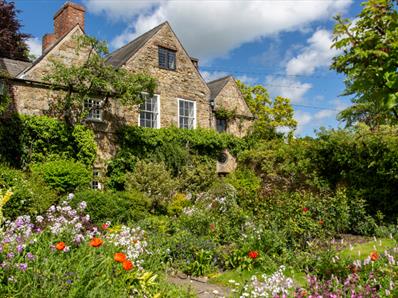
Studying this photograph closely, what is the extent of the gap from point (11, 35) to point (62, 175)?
49.5ft

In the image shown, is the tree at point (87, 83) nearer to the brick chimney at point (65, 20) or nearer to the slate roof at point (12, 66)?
the slate roof at point (12, 66)

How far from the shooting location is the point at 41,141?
13.9m

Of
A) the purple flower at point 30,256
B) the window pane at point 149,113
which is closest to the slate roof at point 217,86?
the window pane at point 149,113

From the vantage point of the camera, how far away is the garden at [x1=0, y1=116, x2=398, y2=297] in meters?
4.11

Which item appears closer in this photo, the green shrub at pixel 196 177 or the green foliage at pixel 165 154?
the green foliage at pixel 165 154

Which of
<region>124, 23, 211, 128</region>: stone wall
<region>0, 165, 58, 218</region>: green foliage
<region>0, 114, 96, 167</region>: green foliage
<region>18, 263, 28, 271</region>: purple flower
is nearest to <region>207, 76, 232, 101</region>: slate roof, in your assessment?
<region>124, 23, 211, 128</region>: stone wall

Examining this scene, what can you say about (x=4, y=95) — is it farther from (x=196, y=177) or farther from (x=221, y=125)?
(x=221, y=125)

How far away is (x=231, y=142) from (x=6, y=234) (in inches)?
628

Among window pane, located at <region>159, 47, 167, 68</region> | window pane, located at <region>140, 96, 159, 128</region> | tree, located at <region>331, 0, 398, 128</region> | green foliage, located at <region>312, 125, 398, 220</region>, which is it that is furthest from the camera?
window pane, located at <region>159, 47, 167, 68</region>

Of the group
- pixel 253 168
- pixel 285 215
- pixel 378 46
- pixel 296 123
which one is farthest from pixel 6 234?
pixel 296 123

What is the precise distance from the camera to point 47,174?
1272cm

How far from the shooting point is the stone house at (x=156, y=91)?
14875 millimetres

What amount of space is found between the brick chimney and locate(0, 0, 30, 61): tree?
210 inches

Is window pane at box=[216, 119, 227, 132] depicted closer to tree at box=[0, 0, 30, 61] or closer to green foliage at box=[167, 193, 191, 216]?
green foliage at box=[167, 193, 191, 216]
